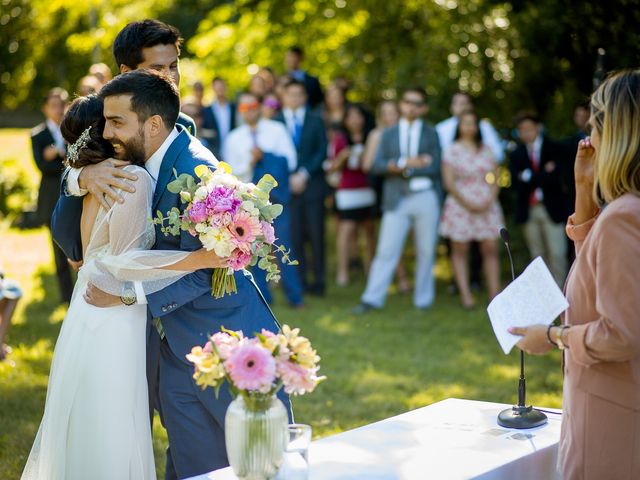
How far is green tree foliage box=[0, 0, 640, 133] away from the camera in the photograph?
8.69m

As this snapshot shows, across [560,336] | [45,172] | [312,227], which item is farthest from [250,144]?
[560,336]

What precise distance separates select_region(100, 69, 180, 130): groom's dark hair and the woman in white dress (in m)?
0.25

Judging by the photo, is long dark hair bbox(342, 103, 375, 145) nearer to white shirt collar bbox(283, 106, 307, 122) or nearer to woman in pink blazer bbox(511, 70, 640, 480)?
white shirt collar bbox(283, 106, 307, 122)

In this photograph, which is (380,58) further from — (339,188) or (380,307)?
(380,307)

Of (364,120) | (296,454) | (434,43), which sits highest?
(434,43)

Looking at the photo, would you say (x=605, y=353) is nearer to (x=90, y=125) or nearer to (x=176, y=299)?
(x=176, y=299)

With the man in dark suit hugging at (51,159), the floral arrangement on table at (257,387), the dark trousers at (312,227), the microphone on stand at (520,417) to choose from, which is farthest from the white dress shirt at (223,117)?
the floral arrangement on table at (257,387)

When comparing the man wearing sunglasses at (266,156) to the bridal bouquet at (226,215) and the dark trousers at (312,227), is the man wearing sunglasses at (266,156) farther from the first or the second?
the bridal bouquet at (226,215)

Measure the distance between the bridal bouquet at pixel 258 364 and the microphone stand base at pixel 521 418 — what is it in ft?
4.32

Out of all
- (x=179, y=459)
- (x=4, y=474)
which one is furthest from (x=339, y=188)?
(x=179, y=459)

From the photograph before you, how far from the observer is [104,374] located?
148 inches

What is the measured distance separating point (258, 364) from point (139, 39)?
83.4 inches

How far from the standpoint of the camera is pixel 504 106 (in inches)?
485

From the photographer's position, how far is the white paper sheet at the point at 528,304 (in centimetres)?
306
